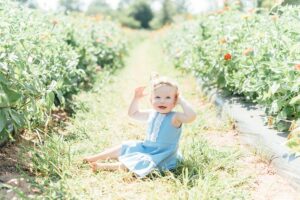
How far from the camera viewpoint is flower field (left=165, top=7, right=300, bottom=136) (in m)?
3.73

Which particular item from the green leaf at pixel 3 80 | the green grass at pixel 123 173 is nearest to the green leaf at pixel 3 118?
the green leaf at pixel 3 80

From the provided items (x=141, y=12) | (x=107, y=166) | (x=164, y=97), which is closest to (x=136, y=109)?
(x=164, y=97)

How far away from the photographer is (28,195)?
2879 millimetres

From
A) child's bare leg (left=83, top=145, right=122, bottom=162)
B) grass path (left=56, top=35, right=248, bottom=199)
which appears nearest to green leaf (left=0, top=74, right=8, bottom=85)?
grass path (left=56, top=35, right=248, bottom=199)

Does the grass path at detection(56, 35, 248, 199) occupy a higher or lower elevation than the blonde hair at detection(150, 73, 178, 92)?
lower

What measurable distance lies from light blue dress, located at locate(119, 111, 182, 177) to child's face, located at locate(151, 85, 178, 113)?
0.07 meters

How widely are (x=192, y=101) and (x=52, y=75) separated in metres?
2.42

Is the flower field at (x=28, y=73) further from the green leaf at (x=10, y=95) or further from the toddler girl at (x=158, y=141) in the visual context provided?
the toddler girl at (x=158, y=141)

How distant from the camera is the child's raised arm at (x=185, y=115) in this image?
342cm

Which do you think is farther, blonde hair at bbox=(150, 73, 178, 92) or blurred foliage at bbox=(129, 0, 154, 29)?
blurred foliage at bbox=(129, 0, 154, 29)

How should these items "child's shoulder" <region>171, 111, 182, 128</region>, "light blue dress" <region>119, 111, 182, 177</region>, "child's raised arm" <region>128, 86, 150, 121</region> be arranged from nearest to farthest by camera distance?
"light blue dress" <region>119, 111, 182, 177</region> → "child's shoulder" <region>171, 111, 182, 128</region> → "child's raised arm" <region>128, 86, 150, 121</region>

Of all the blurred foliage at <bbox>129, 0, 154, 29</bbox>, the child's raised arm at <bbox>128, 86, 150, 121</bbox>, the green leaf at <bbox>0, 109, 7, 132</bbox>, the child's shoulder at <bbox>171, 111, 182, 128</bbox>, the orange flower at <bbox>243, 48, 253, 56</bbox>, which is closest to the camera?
the green leaf at <bbox>0, 109, 7, 132</bbox>

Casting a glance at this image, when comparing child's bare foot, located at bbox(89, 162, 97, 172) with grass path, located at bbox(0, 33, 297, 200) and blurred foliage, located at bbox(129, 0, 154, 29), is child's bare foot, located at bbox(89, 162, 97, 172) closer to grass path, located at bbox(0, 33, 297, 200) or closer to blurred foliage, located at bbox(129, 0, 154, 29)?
grass path, located at bbox(0, 33, 297, 200)

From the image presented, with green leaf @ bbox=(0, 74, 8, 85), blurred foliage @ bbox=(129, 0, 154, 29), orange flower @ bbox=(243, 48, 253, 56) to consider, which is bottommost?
green leaf @ bbox=(0, 74, 8, 85)
